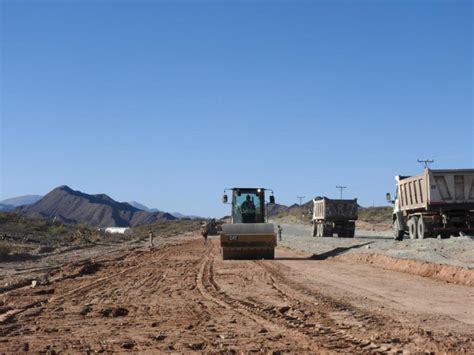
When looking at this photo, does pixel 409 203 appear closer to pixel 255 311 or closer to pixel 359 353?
pixel 255 311

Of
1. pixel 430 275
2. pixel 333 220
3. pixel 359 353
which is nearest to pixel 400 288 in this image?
pixel 430 275

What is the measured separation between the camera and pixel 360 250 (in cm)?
2488

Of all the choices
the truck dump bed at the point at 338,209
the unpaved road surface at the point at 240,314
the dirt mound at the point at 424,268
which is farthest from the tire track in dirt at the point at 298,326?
the truck dump bed at the point at 338,209

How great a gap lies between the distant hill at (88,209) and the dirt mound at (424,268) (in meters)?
133

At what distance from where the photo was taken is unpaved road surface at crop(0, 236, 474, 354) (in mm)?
7348

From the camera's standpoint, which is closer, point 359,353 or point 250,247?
point 359,353

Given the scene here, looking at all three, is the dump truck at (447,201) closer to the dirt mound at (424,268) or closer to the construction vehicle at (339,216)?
the dirt mound at (424,268)

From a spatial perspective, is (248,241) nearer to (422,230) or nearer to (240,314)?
(422,230)

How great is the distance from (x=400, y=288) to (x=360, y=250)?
11.2 m

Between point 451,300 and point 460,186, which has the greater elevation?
point 460,186

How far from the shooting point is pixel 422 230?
24.9m

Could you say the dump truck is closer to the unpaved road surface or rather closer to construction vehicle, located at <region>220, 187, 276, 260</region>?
construction vehicle, located at <region>220, 187, 276, 260</region>

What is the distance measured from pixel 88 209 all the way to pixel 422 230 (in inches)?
5790

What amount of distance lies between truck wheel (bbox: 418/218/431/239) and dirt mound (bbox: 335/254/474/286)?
342 cm
